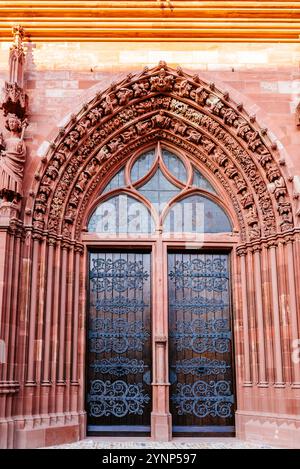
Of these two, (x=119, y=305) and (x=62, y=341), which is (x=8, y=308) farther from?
(x=119, y=305)

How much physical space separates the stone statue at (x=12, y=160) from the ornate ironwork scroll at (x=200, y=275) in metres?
2.75

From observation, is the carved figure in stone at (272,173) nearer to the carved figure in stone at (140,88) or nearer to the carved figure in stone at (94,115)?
the carved figure in stone at (140,88)

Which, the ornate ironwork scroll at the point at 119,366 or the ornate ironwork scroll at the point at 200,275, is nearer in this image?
the ornate ironwork scroll at the point at 119,366

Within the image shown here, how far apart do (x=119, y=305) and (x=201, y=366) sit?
1556 millimetres

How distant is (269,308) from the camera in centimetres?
818

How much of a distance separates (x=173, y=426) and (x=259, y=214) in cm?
340

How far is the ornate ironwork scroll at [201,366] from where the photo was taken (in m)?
8.55

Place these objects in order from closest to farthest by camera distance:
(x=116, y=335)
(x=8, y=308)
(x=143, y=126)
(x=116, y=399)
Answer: (x=8, y=308) < (x=116, y=399) < (x=116, y=335) < (x=143, y=126)

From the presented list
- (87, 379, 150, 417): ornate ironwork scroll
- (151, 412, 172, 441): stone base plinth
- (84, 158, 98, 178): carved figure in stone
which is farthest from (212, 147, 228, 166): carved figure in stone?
(151, 412, 172, 441): stone base plinth

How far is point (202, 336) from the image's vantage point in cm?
867

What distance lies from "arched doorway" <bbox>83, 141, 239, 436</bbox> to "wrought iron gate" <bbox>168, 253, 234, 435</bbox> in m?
0.02

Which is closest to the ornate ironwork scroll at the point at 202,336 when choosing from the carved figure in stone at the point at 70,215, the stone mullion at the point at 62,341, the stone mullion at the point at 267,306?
the stone mullion at the point at 267,306

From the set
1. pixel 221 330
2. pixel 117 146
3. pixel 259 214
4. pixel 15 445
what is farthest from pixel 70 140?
pixel 15 445

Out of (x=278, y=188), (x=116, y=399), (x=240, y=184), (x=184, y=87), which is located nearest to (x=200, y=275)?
(x=240, y=184)
